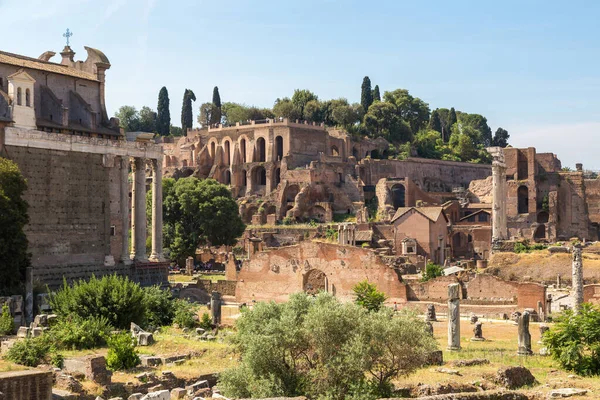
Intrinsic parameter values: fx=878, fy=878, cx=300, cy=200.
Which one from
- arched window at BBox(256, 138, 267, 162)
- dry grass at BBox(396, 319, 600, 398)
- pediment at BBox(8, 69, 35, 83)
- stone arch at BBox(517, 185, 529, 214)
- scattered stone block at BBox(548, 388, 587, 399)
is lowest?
dry grass at BBox(396, 319, 600, 398)

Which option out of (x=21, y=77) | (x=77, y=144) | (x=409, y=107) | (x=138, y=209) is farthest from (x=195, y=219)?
(x=409, y=107)

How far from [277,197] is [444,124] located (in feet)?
146

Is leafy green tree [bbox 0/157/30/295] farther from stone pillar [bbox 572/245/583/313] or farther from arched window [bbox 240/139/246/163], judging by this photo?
arched window [bbox 240/139/246/163]

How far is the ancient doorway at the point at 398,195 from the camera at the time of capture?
8138 cm

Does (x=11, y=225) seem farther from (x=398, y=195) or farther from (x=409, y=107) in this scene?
(x=409, y=107)

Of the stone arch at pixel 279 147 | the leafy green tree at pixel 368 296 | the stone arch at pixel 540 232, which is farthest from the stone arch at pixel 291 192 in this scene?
the leafy green tree at pixel 368 296

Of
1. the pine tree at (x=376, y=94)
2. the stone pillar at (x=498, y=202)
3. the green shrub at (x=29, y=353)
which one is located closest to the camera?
the green shrub at (x=29, y=353)

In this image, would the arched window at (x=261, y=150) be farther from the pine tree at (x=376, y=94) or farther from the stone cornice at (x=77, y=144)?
the stone cornice at (x=77, y=144)

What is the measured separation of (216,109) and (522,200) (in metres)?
43.4

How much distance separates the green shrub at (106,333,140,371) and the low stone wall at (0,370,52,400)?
514cm

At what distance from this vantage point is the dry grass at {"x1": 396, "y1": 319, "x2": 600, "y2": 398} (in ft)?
64.4

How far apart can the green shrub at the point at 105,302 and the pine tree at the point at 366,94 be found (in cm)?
7672

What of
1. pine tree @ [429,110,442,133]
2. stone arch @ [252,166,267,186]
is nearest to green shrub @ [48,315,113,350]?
stone arch @ [252,166,267,186]

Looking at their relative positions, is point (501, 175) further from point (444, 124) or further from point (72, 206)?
point (444, 124)
